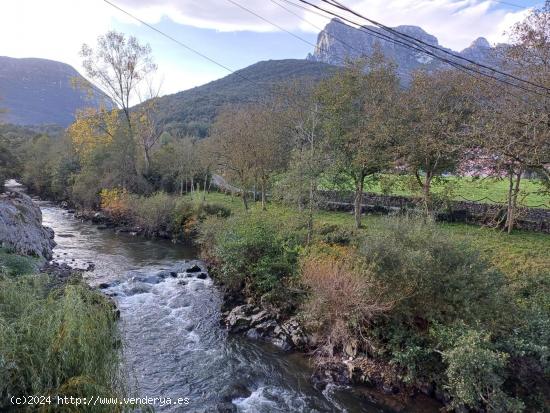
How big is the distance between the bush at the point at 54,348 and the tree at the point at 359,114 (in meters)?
16.0

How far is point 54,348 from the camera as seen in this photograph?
6398 mm

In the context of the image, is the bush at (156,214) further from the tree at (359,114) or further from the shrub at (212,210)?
the tree at (359,114)

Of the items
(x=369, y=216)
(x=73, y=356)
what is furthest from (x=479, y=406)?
(x=369, y=216)

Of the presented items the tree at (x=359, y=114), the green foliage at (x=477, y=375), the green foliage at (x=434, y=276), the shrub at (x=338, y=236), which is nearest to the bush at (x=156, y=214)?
the tree at (x=359, y=114)

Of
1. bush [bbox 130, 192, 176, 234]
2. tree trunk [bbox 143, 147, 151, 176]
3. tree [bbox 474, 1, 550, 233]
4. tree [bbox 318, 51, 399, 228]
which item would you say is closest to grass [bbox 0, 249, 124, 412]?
tree [bbox 474, 1, 550, 233]

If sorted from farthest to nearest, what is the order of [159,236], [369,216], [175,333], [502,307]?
[159,236] < [369,216] < [175,333] < [502,307]

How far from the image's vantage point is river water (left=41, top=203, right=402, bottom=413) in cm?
1034

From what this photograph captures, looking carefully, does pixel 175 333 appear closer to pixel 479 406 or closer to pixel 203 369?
pixel 203 369

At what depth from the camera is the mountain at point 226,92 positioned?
74312 millimetres

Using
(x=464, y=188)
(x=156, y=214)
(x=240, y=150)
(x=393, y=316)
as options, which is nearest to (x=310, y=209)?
(x=393, y=316)

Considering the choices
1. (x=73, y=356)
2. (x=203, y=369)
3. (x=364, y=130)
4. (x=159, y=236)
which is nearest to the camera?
→ (x=73, y=356)

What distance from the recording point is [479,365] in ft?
29.6

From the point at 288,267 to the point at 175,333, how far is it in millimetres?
5234

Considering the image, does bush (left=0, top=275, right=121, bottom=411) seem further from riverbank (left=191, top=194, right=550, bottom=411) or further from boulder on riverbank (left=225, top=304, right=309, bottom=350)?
boulder on riverbank (left=225, top=304, right=309, bottom=350)
